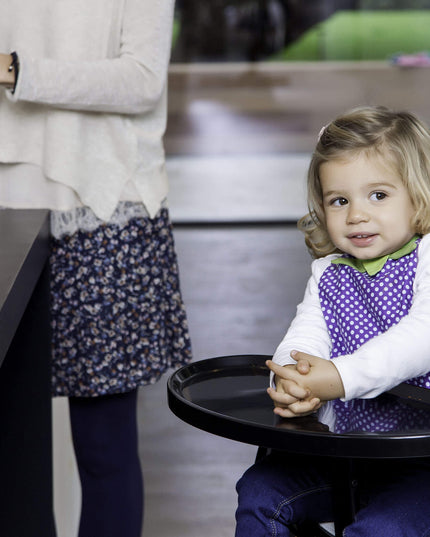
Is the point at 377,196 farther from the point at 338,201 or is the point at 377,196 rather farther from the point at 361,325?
the point at 361,325

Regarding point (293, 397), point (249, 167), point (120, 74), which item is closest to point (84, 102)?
point (120, 74)

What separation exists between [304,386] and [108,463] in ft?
2.87

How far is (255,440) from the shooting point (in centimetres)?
117

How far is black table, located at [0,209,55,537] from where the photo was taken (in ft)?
6.24

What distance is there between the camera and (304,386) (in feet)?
4.23

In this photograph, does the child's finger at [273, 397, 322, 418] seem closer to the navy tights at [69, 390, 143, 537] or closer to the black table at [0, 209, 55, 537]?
the black table at [0, 209, 55, 537]

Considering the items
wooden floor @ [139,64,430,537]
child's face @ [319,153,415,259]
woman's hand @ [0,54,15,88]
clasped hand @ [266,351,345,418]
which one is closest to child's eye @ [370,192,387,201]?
child's face @ [319,153,415,259]

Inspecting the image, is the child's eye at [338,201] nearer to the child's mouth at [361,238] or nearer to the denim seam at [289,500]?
the child's mouth at [361,238]

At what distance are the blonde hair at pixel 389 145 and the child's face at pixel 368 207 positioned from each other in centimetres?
1

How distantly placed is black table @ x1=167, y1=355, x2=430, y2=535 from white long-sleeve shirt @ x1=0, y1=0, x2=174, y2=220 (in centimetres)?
56

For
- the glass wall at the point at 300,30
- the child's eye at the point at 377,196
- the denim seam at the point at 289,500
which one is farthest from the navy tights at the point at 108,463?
the glass wall at the point at 300,30

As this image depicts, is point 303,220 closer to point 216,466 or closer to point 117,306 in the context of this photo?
point 117,306

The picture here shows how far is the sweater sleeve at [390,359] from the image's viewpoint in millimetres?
1312

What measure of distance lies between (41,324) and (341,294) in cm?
69
